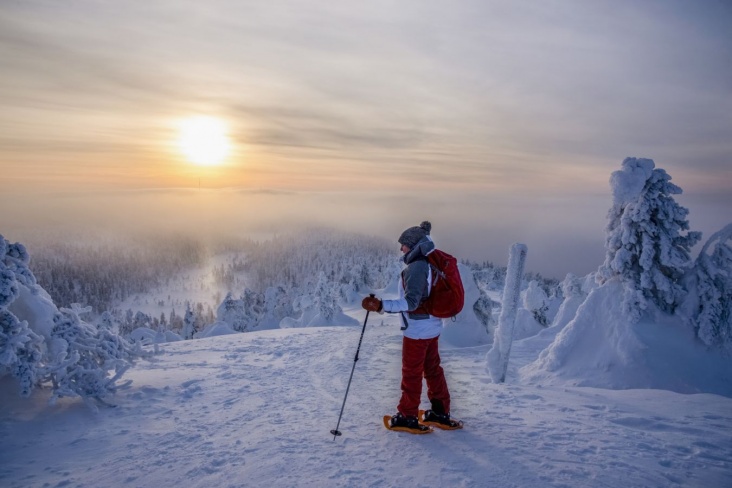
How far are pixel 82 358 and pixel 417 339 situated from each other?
5755mm

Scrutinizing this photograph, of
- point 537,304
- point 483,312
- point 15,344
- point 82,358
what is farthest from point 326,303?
point 15,344

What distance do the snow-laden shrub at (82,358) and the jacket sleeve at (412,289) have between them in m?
5.13

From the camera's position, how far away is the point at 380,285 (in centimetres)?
6638

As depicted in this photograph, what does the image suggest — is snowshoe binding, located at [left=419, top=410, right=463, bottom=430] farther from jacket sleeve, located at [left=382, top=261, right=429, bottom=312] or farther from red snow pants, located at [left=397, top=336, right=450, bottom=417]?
jacket sleeve, located at [left=382, top=261, right=429, bottom=312]

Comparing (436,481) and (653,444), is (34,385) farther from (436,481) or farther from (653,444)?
(653,444)

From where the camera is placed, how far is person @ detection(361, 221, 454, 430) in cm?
490

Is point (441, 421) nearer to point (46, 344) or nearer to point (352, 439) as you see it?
point (352, 439)

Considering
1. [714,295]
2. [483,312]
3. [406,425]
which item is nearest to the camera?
[406,425]

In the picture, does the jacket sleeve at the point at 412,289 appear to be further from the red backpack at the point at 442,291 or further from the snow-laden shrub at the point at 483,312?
the snow-laden shrub at the point at 483,312

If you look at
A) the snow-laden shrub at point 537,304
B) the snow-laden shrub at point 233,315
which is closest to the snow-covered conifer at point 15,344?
the snow-laden shrub at point 537,304

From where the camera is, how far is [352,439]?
4.96 meters

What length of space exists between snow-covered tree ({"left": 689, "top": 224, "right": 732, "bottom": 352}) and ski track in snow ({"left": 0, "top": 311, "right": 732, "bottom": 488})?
372cm

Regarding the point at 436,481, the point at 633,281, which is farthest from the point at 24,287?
the point at 633,281

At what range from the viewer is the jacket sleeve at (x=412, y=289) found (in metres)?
4.74
